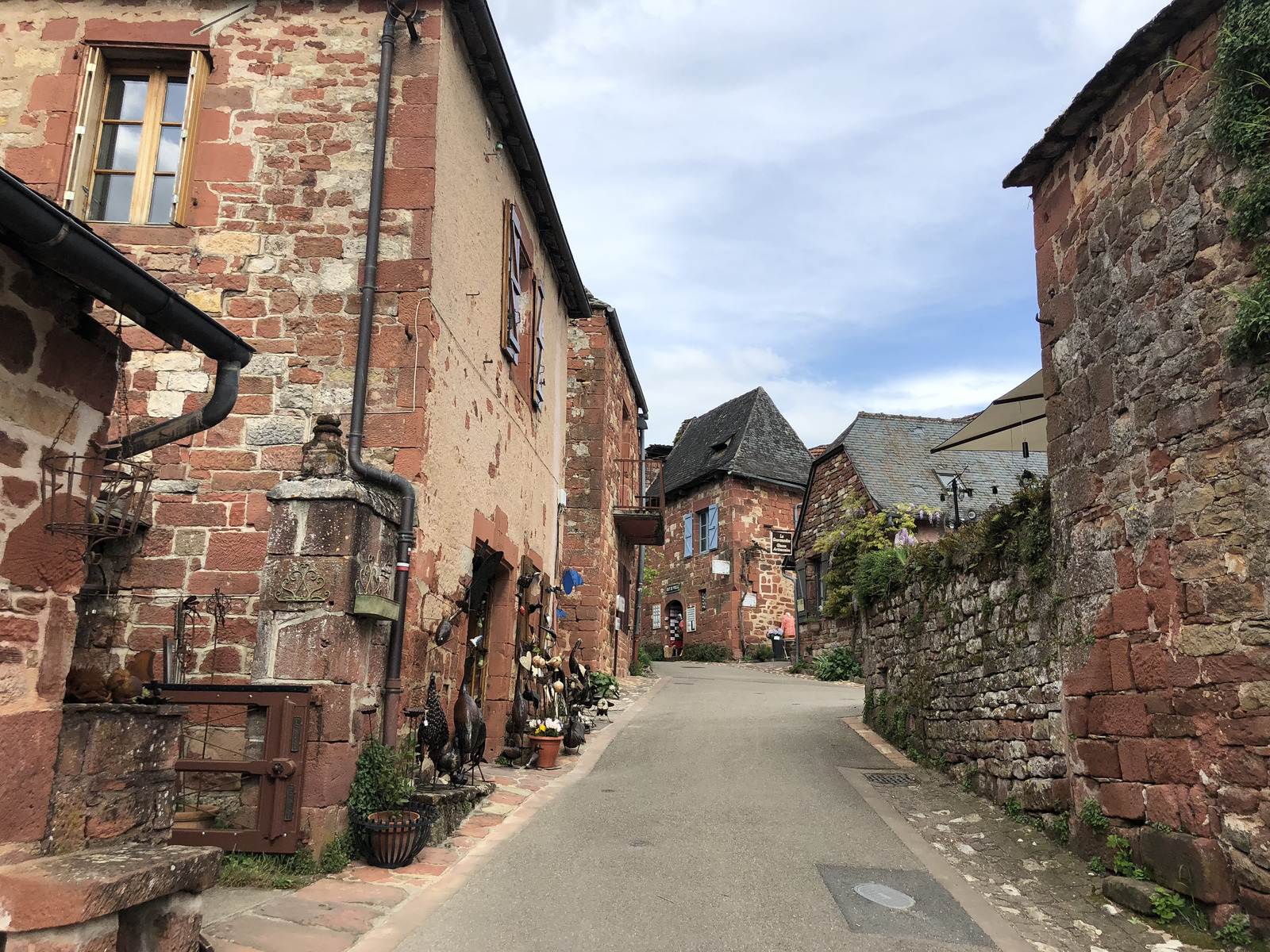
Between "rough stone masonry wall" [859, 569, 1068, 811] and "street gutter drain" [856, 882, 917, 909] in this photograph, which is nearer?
"street gutter drain" [856, 882, 917, 909]

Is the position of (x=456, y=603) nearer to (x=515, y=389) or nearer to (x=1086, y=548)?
(x=515, y=389)

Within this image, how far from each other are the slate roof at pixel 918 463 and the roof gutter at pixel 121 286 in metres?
16.1

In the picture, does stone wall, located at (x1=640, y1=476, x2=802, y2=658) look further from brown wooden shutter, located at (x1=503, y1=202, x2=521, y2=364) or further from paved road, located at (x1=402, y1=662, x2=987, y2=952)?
brown wooden shutter, located at (x1=503, y1=202, x2=521, y2=364)

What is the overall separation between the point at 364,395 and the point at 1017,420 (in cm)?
595

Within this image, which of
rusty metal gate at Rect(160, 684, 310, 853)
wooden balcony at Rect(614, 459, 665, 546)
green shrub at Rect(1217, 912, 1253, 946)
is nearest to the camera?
green shrub at Rect(1217, 912, 1253, 946)

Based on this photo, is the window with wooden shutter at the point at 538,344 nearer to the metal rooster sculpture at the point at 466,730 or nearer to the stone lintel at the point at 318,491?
the metal rooster sculpture at the point at 466,730

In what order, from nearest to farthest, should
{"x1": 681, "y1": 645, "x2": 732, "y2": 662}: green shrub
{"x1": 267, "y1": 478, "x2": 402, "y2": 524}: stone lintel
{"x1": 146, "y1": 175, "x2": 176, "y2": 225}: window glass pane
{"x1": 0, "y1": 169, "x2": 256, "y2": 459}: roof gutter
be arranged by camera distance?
{"x1": 0, "y1": 169, "x2": 256, "y2": 459}: roof gutter < {"x1": 267, "y1": 478, "x2": 402, "y2": 524}: stone lintel < {"x1": 146, "y1": 175, "x2": 176, "y2": 225}: window glass pane < {"x1": 681, "y1": 645, "x2": 732, "y2": 662}: green shrub

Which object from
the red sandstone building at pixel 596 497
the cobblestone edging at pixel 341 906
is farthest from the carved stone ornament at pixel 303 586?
the red sandstone building at pixel 596 497

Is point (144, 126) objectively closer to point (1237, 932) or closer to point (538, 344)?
point (538, 344)

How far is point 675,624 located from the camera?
93.3 ft

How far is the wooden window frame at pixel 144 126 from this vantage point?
709 centimetres

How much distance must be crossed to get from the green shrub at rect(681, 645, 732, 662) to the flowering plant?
53.4 ft

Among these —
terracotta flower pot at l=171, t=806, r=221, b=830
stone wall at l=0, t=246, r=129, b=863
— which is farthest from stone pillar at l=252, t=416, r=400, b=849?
stone wall at l=0, t=246, r=129, b=863

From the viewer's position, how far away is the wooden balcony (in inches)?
663
